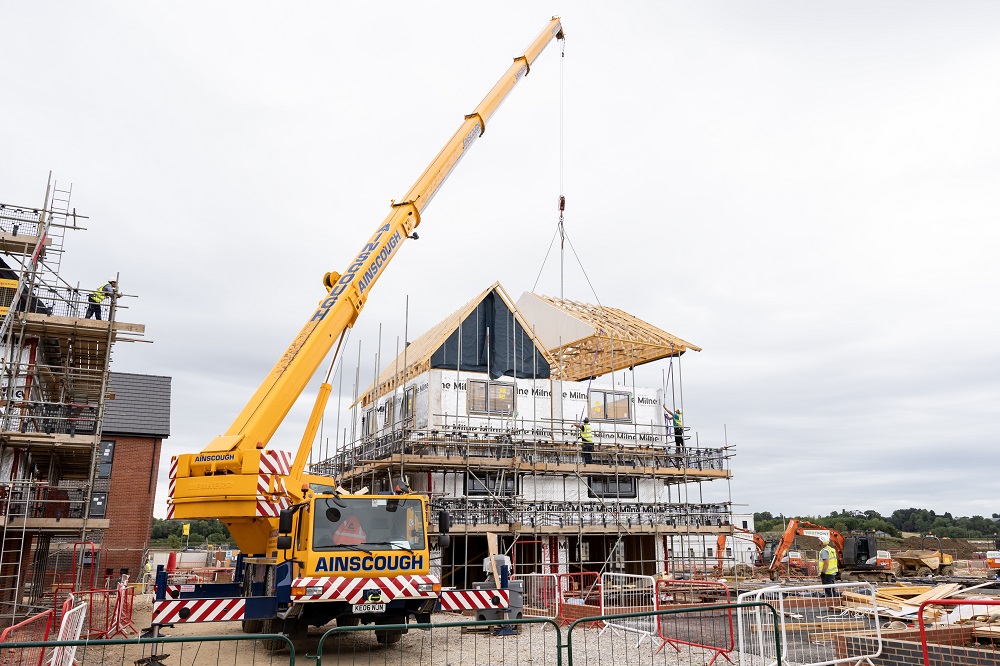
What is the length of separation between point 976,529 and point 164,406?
9145 centimetres

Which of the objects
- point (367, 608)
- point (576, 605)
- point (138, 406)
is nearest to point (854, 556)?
point (576, 605)

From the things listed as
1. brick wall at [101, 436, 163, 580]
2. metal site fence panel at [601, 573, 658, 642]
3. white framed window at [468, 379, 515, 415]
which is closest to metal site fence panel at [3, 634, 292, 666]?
metal site fence panel at [601, 573, 658, 642]

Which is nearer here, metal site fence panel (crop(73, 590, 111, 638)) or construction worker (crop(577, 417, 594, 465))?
metal site fence panel (crop(73, 590, 111, 638))

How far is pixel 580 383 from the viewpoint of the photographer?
32375 millimetres

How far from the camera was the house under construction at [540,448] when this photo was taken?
90.6 feet

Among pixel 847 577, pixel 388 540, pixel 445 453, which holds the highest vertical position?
pixel 445 453

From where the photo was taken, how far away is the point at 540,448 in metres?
28.8

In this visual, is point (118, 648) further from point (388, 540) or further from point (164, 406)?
point (164, 406)

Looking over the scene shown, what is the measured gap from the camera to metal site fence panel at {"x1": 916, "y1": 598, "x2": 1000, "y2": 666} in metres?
9.11

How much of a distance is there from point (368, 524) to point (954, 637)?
9.14m

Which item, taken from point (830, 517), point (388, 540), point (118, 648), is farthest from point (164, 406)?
point (830, 517)

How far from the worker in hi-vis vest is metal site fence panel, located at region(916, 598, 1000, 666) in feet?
49.3

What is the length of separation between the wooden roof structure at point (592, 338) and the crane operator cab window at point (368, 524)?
1822 centimetres

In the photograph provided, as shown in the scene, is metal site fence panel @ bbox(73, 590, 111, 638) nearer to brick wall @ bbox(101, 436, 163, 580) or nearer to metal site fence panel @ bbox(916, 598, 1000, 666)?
brick wall @ bbox(101, 436, 163, 580)
